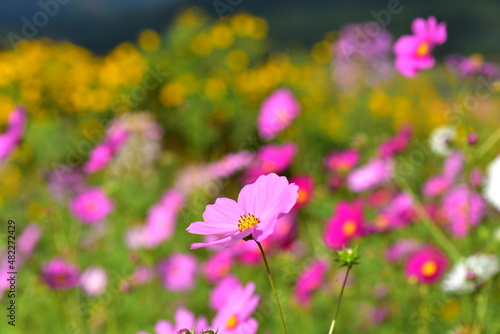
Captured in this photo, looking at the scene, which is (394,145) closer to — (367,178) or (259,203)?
(367,178)

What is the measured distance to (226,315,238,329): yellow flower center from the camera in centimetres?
72

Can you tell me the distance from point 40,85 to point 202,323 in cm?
510

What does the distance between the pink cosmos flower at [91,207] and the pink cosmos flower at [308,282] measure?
29.8 inches

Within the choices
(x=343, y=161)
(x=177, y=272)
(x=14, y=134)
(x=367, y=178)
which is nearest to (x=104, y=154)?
(x=14, y=134)

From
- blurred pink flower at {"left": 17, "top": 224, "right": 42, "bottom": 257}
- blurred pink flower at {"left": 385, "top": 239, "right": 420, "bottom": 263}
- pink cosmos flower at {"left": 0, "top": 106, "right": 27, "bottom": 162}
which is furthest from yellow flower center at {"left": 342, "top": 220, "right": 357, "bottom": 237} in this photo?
blurred pink flower at {"left": 17, "top": 224, "right": 42, "bottom": 257}

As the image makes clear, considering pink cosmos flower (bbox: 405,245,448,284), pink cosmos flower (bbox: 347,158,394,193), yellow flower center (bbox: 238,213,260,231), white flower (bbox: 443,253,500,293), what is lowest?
pink cosmos flower (bbox: 347,158,394,193)

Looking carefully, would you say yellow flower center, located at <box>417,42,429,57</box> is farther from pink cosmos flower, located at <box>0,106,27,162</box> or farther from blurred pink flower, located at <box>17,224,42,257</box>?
blurred pink flower, located at <box>17,224,42,257</box>

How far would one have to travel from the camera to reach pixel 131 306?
2.06 metres

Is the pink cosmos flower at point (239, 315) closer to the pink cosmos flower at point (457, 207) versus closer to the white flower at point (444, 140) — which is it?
the white flower at point (444, 140)

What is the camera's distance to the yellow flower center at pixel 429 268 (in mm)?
1441

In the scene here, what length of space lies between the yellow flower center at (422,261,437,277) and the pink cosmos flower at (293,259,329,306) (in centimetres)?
26

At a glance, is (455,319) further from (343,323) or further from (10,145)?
(10,145)

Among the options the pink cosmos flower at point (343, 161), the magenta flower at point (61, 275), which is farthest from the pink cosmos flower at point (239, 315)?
the pink cosmos flower at point (343, 161)

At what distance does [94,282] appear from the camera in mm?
2199
